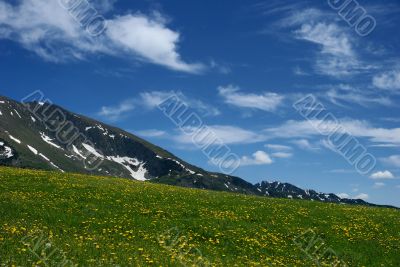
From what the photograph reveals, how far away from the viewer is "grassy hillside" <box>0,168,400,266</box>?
58.3 ft

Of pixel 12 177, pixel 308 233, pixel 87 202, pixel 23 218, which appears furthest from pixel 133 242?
pixel 12 177

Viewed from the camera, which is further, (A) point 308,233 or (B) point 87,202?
(B) point 87,202

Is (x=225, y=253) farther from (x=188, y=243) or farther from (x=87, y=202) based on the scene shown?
(x=87, y=202)

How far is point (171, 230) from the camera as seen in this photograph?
24.5 metres

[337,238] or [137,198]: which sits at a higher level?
[337,238]

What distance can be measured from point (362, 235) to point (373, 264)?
207 inches

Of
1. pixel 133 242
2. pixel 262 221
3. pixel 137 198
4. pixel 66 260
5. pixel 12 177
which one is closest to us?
pixel 66 260

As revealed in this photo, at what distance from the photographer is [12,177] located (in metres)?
38.4

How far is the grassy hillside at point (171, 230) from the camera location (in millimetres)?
17766

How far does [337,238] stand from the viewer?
2661cm

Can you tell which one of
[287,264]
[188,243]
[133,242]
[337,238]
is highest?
[337,238]

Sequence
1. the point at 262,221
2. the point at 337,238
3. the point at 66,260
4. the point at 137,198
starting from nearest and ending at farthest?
the point at 66,260 < the point at 337,238 < the point at 262,221 < the point at 137,198

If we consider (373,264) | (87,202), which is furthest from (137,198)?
(373,264)

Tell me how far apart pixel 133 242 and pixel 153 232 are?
2.80 metres
